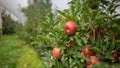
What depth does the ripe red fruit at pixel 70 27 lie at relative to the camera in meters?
2.12

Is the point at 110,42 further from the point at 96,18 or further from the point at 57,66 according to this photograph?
the point at 57,66

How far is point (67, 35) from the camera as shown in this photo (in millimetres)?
2227

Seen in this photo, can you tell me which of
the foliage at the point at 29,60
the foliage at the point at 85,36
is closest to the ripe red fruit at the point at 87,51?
the foliage at the point at 85,36

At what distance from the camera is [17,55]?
7250mm

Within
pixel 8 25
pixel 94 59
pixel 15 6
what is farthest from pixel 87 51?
pixel 15 6

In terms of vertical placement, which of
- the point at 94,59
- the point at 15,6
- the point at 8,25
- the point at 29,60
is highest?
the point at 15,6

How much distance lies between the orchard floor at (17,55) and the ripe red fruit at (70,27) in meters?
3.94

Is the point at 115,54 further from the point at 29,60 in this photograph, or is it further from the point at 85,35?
the point at 29,60

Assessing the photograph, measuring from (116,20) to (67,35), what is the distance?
0.37 metres

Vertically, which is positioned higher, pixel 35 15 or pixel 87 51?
pixel 35 15

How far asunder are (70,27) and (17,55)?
5282mm

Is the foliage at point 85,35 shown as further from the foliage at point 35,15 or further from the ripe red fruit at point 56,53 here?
the foliage at point 35,15

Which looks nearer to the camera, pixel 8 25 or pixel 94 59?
pixel 94 59

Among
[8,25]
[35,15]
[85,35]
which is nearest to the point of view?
[85,35]
